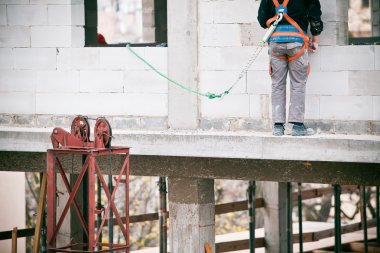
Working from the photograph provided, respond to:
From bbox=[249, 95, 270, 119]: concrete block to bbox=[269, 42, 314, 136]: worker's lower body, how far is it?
49 cm

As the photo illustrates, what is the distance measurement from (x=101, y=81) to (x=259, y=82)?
75.4 inches

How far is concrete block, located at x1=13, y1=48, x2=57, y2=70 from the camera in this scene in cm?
1170

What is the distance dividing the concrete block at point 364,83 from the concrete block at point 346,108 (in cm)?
6

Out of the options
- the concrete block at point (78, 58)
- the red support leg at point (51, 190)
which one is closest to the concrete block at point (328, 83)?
the concrete block at point (78, 58)

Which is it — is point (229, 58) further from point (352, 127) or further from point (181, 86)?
point (352, 127)

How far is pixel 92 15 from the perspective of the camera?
1192cm

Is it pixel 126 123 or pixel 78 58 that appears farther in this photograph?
pixel 78 58

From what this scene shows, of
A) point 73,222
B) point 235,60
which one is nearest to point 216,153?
point 235,60

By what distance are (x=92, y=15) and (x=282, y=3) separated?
9.49 ft

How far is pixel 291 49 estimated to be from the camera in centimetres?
992

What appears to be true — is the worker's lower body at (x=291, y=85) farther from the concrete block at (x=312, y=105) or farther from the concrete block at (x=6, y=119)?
the concrete block at (x=6, y=119)

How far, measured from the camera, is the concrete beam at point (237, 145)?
31.8ft

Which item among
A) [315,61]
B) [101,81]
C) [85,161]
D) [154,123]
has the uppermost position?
[315,61]

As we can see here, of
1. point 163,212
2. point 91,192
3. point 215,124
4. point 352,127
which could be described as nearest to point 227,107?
point 215,124
